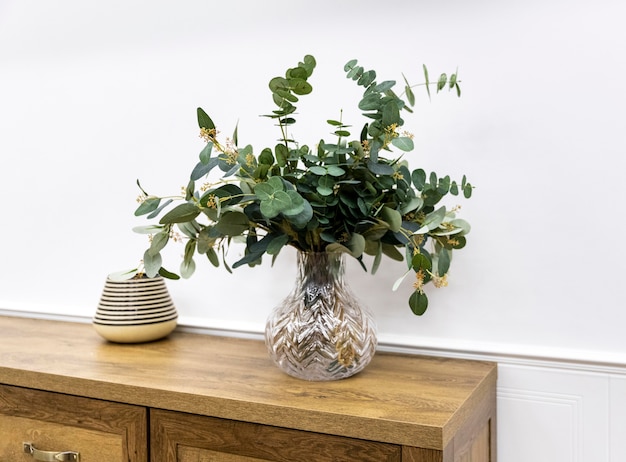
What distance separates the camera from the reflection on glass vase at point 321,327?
4.11 feet

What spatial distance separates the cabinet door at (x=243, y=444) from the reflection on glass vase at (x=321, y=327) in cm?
17

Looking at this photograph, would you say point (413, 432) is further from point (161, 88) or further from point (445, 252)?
point (161, 88)

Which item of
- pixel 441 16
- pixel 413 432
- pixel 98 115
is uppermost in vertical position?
pixel 441 16

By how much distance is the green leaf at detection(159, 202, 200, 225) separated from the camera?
3.73ft

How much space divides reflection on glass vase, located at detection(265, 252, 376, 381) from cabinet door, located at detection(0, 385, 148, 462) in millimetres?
310

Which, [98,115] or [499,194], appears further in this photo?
[98,115]

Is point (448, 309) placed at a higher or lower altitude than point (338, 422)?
higher

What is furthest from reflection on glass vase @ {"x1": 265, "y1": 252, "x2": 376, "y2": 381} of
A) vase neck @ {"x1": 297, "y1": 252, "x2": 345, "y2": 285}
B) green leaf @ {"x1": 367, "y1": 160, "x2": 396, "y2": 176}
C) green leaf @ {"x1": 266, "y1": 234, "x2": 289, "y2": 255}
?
green leaf @ {"x1": 367, "y1": 160, "x2": 396, "y2": 176}

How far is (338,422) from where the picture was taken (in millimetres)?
1073

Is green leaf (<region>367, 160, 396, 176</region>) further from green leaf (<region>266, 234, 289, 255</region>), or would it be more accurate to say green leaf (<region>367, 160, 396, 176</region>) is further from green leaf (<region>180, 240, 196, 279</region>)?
green leaf (<region>180, 240, 196, 279</region>)

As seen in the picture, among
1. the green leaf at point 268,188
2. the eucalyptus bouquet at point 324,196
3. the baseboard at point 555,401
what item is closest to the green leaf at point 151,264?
the eucalyptus bouquet at point 324,196

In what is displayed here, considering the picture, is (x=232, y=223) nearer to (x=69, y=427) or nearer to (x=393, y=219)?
(x=393, y=219)

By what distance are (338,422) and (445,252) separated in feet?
1.37

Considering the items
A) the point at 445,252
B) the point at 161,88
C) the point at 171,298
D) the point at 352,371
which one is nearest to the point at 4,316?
the point at 171,298
